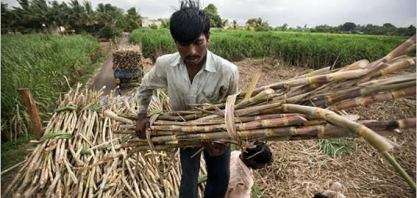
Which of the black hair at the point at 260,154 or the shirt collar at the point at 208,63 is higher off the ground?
the shirt collar at the point at 208,63

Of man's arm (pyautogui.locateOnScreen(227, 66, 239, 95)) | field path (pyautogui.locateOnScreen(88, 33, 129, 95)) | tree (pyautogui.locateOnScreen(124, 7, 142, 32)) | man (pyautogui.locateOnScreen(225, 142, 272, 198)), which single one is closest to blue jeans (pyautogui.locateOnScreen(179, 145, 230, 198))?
man (pyautogui.locateOnScreen(225, 142, 272, 198))

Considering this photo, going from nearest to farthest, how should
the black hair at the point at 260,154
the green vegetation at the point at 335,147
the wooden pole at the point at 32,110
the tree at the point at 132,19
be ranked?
the black hair at the point at 260,154, the wooden pole at the point at 32,110, the green vegetation at the point at 335,147, the tree at the point at 132,19

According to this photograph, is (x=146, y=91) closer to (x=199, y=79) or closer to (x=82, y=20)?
(x=199, y=79)

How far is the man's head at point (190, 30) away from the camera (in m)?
1.34

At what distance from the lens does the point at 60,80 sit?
5.73m

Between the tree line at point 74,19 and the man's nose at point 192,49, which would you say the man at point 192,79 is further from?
the tree line at point 74,19

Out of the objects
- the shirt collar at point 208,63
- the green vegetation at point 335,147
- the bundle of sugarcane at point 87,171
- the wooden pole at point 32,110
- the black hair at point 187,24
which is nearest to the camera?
the black hair at point 187,24

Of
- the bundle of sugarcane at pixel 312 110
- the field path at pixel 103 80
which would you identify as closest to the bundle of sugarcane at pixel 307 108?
the bundle of sugarcane at pixel 312 110

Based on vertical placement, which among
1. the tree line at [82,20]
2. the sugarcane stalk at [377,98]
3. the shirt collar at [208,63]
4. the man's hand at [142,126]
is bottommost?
the man's hand at [142,126]

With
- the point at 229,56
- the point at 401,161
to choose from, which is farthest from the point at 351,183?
the point at 229,56

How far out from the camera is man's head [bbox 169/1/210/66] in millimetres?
1342

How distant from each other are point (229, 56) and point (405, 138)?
9819 millimetres

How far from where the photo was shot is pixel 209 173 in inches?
76.3

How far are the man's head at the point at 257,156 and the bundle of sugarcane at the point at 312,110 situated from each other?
1.35ft
